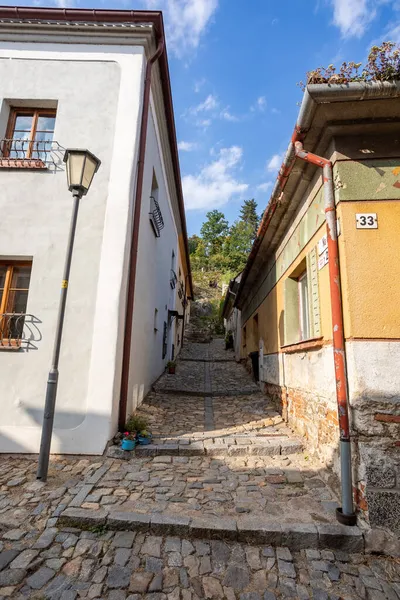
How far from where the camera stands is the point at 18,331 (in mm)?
4035

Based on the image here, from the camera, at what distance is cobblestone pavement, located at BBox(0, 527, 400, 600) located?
6.03 feet

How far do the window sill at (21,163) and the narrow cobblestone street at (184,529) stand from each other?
4.04 metres

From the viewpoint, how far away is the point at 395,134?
3.01 meters

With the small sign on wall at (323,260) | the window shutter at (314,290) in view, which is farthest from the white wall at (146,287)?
the small sign on wall at (323,260)

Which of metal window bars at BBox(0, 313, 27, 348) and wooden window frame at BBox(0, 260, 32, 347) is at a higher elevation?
wooden window frame at BBox(0, 260, 32, 347)

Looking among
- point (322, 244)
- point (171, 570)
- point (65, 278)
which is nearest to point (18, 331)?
point (65, 278)

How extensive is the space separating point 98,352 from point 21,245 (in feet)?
6.36

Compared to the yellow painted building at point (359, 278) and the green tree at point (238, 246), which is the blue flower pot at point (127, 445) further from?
the green tree at point (238, 246)

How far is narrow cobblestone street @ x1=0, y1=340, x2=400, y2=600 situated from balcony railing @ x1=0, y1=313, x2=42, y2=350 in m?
1.40

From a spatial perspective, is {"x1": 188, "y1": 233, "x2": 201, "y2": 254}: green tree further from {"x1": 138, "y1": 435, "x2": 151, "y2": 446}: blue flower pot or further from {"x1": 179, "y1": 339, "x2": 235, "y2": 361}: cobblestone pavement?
{"x1": 138, "y1": 435, "x2": 151, "y2": 446}: blue flower pot

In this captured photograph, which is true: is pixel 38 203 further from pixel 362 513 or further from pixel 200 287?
pixel 200 287

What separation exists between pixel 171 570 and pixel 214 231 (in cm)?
5307

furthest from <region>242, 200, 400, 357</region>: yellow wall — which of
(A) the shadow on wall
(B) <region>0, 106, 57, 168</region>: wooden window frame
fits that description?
(B) <region>0, 106, 57, 168</region>: wooden window frame

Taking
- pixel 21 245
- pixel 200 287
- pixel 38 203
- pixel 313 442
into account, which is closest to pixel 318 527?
pixel 313 442
